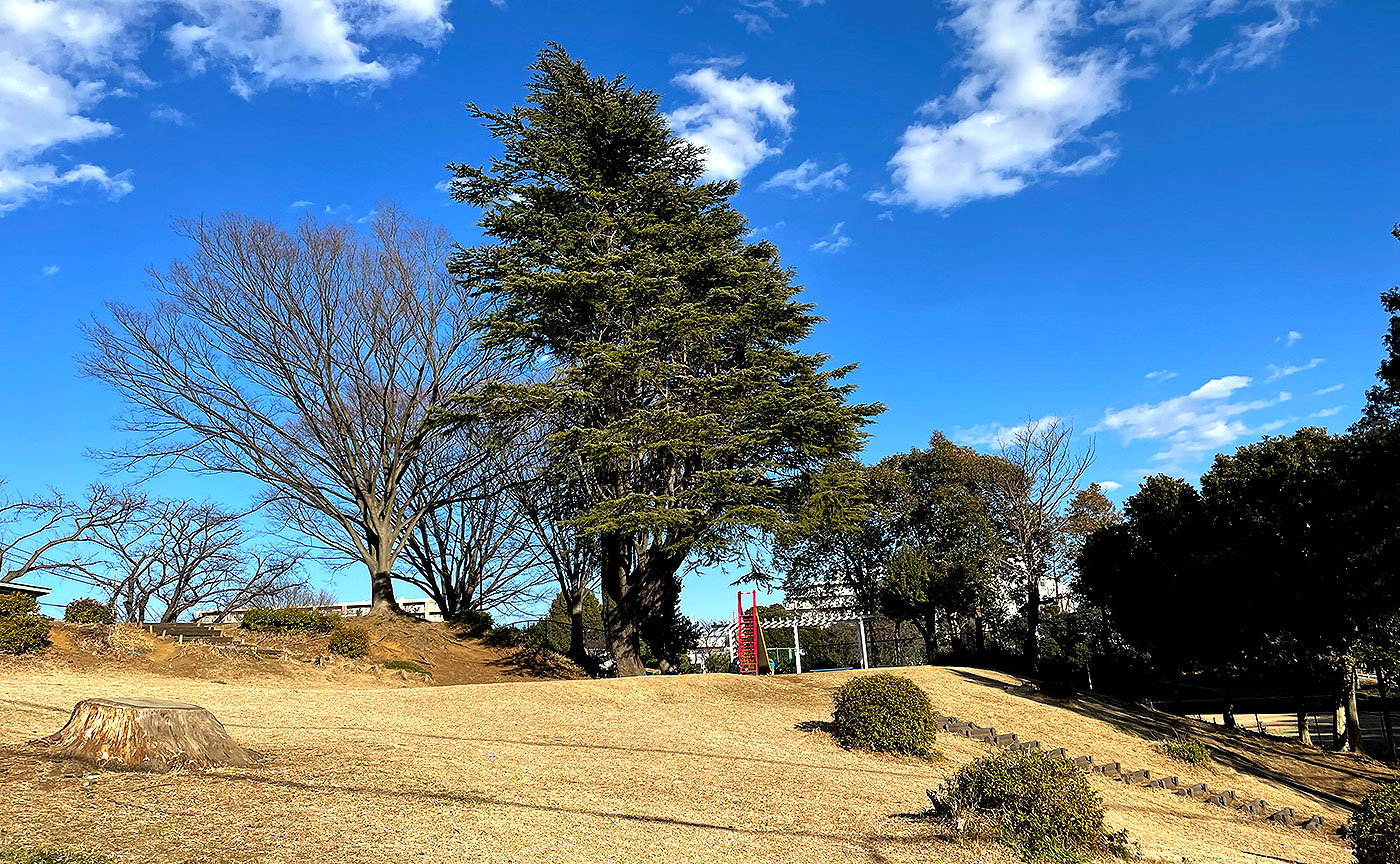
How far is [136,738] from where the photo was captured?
703 centimetres

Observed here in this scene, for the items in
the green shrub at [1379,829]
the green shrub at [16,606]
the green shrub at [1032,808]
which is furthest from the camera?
the green shrub at [16,606]

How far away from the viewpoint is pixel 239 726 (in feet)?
32.4

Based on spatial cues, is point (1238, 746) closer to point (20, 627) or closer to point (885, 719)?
point (885, 719)

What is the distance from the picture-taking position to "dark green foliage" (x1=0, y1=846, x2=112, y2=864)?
4836 millimetres

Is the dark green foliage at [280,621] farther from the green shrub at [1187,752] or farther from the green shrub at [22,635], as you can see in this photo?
the green shrub at [1187,752]

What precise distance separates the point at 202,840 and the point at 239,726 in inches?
194

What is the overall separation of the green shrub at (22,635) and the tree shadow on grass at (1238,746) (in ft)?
58.4

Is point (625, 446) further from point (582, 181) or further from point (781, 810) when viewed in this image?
point (781, 810)

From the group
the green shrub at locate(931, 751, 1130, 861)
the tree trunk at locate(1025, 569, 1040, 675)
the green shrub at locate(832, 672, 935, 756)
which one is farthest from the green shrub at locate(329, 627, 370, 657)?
the tree trunk at locate(1025, 569, 1040, 675)

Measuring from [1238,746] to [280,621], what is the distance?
21.7m

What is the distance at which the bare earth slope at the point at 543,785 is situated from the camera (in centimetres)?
592

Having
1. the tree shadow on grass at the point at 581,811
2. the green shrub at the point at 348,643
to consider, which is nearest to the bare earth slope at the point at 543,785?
the tree shadow on grass at the point at 581,811

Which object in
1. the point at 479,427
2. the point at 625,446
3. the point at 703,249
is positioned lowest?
the point at 625,446

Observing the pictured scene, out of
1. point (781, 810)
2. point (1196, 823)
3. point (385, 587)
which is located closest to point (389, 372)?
point (385, 587)
